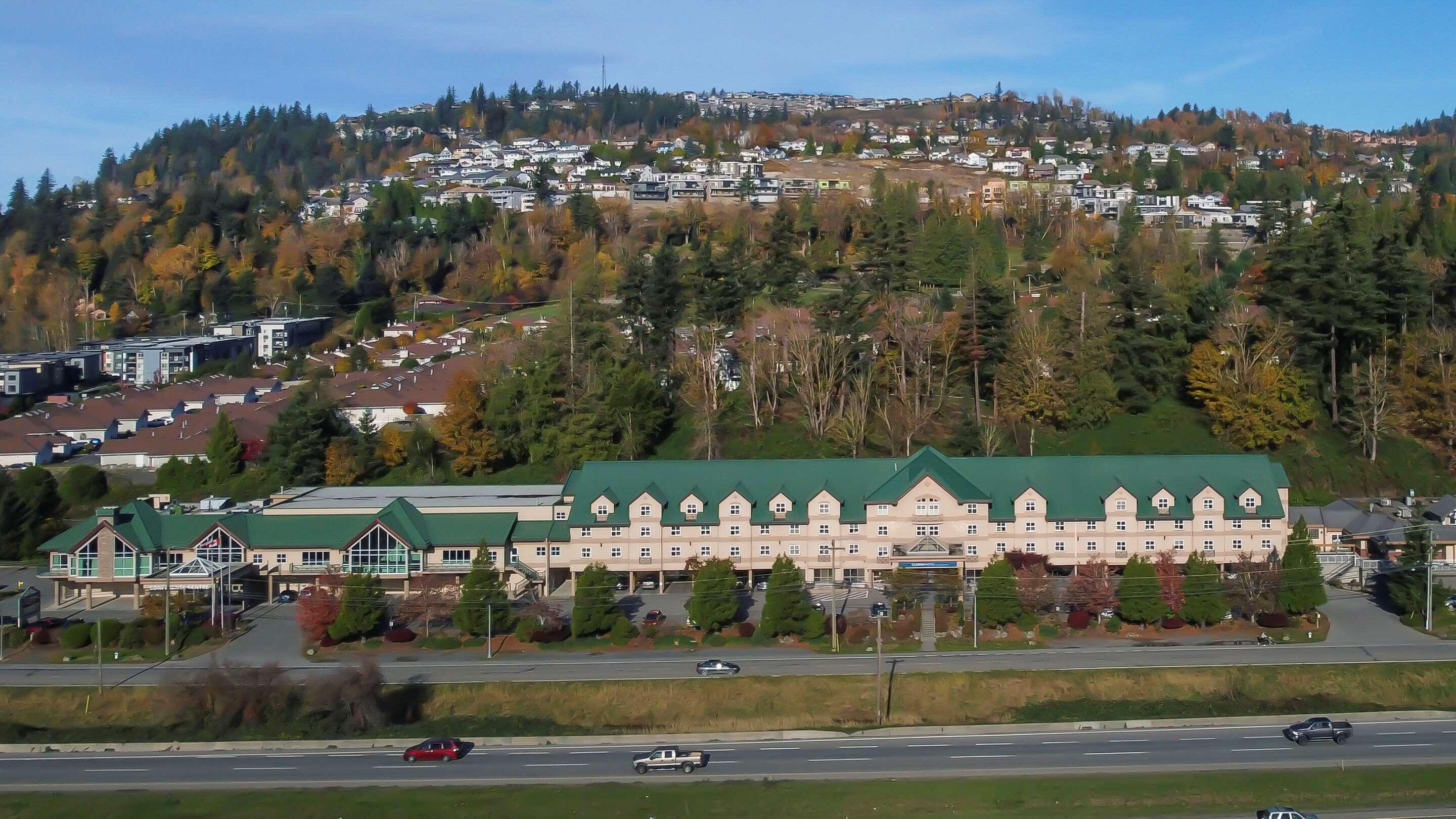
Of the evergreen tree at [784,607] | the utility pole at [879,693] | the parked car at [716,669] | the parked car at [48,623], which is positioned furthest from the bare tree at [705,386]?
the parked car at [48,623]

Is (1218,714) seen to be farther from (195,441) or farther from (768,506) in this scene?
(195,441)

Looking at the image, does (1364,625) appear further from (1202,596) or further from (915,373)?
(915,373)

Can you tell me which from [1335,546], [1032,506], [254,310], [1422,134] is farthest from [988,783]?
[1422,134]

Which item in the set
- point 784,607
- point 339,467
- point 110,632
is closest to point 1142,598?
point 784,607

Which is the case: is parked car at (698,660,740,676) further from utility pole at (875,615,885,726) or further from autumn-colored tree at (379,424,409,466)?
autumn-colored tree at (379,424,409,466)

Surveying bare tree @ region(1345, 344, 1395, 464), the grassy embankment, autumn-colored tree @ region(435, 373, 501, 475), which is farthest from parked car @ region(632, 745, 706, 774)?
bare tree @ region(1345, 344, 1395, 464)

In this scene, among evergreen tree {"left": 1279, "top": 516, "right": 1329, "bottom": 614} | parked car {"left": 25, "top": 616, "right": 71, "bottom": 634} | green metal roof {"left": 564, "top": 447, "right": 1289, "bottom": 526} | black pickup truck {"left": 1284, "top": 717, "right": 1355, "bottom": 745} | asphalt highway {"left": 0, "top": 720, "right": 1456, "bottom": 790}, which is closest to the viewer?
asphalt highway {"left": 0, "top": 720, "right": 1456, "bottom": 790}
